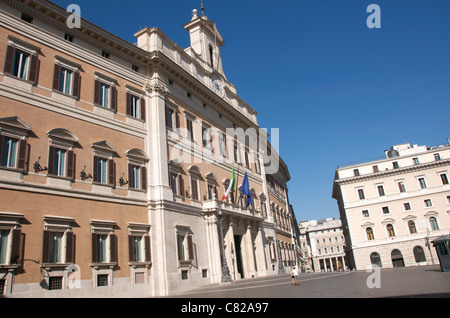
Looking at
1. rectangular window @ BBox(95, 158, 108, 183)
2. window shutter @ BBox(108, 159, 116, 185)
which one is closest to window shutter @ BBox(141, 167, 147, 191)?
window shutter @ BBox(108, 159, 116, 185)

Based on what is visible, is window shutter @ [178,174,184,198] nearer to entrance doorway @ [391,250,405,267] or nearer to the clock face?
the clock face

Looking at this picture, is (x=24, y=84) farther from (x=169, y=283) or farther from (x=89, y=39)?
(x=169, y=283)

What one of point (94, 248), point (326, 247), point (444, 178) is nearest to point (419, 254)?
point (444, 178)

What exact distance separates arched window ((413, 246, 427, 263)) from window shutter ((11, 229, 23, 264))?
45432 mm

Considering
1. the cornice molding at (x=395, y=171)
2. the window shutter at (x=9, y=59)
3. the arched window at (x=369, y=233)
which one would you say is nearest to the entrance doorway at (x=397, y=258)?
the arched window at (x=369, y=233)

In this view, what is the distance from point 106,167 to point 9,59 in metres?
6.42

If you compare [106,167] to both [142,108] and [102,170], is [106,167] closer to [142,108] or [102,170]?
[102,170]

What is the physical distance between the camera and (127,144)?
19.7 metres

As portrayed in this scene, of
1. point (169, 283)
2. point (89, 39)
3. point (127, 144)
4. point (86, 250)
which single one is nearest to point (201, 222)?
→ point (169, 283)

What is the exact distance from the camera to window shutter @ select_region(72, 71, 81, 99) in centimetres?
1771

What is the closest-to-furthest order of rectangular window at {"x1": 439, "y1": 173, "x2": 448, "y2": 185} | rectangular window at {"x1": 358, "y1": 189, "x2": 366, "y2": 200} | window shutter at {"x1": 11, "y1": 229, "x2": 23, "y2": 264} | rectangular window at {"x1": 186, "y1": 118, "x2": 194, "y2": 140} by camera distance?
window shutter at {"x1": 11, "y1": 229, "x2": 23, "y2": 264}
rectangular window at {"x1": 186, "y1": 118, "x2": 194, "y2": 140}
rectangular window at {"x1": 439, "y1": 173, "x2": 448, "y2": 185}
rectangular window at {"x1": 358, "y1": 189, "x2": 366, "y2": 200}

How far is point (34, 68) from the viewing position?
16.1 m

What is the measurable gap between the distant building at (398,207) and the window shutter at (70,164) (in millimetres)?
40753

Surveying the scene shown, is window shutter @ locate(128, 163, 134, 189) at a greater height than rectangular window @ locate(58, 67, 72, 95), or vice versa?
rectangular window @ locate(58, 67, 72, 95)
